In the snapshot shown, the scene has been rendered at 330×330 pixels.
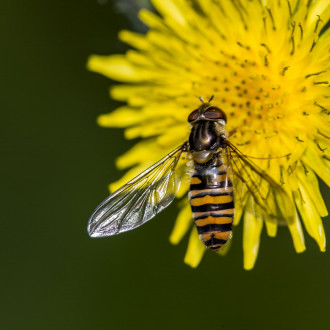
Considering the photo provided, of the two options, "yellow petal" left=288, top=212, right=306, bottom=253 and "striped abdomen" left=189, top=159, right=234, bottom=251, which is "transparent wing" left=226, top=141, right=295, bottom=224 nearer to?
"striped abdomen" left=189, top=159, right=234, bottom=251

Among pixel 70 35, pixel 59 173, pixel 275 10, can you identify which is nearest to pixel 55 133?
pixel 59 173

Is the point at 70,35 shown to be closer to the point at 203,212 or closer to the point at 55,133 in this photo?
the point at 55,133

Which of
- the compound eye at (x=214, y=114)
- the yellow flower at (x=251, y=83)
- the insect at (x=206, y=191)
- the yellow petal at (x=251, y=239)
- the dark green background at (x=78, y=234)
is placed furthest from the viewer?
the dark green background at (x=78, y=234)

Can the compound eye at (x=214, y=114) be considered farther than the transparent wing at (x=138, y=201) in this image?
Yes

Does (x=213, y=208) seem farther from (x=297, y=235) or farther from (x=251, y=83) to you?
(x=251, y=83)

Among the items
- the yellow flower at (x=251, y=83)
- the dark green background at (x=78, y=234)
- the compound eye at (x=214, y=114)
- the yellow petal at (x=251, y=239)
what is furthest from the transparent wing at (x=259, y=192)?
the dark green background at (x=78, y=234)

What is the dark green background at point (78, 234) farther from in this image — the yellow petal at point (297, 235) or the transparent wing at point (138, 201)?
the transparent wing at point (138, 201)

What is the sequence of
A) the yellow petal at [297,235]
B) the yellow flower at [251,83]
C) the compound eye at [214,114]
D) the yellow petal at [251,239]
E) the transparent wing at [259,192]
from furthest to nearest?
the yellow petal at [251,239] → the yellow petal at [297,235] → the yellow flower at [251,83] → the compound eye at [214,114] → the transparent wing at [259,192]

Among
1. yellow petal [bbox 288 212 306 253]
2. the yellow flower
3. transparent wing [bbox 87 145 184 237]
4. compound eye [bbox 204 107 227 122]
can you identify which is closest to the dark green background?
the yellow flower
